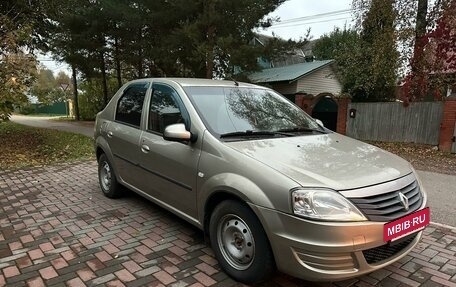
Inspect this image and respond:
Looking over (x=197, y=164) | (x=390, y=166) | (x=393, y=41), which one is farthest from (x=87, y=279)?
(x=393, y=41)

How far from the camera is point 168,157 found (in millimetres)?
3602

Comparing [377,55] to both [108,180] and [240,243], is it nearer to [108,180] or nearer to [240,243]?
[108,180]

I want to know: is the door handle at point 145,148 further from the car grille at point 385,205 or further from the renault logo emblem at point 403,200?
the renault logo emblem at point 403,200

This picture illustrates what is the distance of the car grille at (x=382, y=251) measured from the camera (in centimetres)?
250

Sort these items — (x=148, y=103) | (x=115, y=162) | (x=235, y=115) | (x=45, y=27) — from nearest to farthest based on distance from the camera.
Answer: (x=235, y=115) < (x=148, y=103) < (x=115, y=162) < (x=45, y=27)

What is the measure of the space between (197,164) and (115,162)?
2.05m

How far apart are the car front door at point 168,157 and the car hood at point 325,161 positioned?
1.87 feet

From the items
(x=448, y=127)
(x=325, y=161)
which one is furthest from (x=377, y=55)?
(x=325, y=161)

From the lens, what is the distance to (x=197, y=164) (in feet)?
10.6

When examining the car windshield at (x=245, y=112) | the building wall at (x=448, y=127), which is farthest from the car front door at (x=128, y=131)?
the building wall at (x=448, y=127)

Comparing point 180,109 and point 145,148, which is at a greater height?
point 180,109

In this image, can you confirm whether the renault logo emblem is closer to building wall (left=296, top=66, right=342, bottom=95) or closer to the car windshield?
the car windshield

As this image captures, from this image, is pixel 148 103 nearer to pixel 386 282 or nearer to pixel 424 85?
pixel 386 282

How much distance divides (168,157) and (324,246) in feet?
6.08
